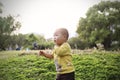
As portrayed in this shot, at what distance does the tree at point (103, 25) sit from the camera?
21.8 metres

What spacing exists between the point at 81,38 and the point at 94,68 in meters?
18.5

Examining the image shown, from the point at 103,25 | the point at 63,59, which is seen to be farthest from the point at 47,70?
the point at 103,25

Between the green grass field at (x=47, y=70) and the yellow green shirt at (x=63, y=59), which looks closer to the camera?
the yellow green shirt at (x=63, y=59)

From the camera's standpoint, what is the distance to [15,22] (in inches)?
738

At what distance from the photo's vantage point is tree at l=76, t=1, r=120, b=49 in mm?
21828

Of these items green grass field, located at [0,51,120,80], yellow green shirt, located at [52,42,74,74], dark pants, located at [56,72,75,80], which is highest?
yellow green shirt, located at [52,42,74,74]

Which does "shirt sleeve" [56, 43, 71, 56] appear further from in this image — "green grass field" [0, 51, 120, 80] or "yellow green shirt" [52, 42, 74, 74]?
"green grass field" [0, 51, 120, 80]

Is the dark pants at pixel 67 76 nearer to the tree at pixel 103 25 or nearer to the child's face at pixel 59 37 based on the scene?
the child's face at pixel 59 37

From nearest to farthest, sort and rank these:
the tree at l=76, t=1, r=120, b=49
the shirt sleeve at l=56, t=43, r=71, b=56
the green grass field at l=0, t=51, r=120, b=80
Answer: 1. the shirt sleeve at l=56, t=43, r=71, b=56
2. the green grass field at l=0, t=51, r=120, b=80
3. the tree at l=76, t=1, r=120, b=49

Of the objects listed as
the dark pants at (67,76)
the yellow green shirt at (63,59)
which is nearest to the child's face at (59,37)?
the yellow green shirt at (63,59)

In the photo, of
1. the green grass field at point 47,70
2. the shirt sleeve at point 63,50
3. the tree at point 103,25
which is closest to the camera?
the shirt sleeve at point 63,50

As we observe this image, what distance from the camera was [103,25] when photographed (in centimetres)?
2284

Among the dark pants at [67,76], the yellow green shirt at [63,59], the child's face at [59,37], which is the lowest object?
the dark pants at [67,76]

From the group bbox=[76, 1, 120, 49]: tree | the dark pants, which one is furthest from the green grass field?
bbox=[76, 1, 120, 49]: tree
